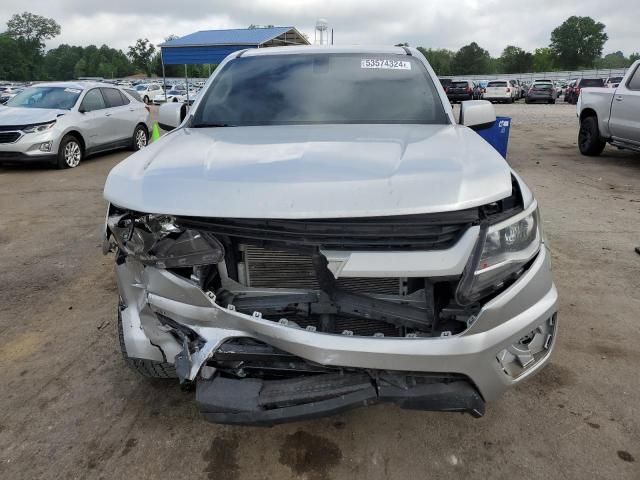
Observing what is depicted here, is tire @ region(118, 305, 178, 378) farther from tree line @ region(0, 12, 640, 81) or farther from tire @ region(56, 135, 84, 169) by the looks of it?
tree line @ region(0, 12, 640, 81)

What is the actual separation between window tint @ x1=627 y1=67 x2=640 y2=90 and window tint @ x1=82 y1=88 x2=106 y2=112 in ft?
32.2

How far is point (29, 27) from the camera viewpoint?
106750 mm

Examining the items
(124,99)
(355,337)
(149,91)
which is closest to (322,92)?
(355,337)

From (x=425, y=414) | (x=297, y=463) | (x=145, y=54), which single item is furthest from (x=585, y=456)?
(x=145, y=54)

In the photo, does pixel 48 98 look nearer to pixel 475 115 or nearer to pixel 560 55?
pixel 475 115

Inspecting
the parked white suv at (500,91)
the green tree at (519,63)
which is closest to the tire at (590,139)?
the parked white suv at (500,91)

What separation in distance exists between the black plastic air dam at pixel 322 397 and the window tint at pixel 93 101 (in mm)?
9575

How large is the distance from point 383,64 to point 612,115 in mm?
7510

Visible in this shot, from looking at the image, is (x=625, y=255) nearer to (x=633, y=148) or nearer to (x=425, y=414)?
(x=425, y=414)

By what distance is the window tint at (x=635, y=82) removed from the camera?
8.76 m

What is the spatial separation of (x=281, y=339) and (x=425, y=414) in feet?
3.58

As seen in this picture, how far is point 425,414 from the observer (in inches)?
103

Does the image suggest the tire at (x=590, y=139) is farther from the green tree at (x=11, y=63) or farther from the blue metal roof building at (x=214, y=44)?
the green tree at (x=11, y=63)

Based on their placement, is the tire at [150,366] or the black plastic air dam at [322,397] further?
the tire at [150,366]
